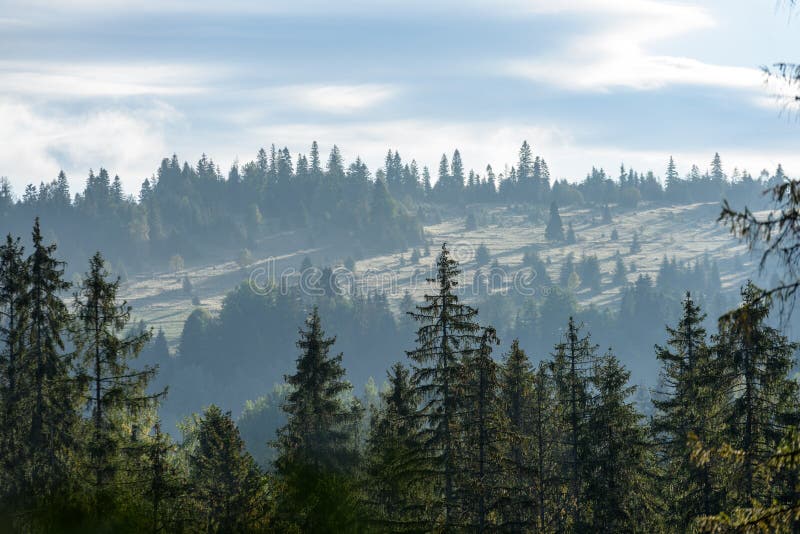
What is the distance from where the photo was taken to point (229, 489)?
27938 millimetres

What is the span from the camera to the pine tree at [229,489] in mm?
22422

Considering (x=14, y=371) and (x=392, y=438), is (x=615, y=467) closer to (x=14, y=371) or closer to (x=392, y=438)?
(x=392, y=438)

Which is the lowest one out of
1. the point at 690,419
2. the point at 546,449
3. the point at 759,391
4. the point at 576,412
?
the point at 546,449

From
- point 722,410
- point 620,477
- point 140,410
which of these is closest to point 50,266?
point 140,410

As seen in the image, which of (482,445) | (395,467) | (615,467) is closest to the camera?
(482,445)

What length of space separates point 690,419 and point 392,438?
9622 mm

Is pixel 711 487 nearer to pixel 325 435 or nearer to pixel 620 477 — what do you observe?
pixel 620 477

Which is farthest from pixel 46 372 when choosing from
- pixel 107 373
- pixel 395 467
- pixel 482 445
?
pixel 482 445

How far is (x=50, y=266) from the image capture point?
93.4 feet

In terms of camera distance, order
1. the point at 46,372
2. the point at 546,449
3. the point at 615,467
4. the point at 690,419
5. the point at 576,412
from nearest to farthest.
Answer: the point at 615,467 → the point at 46,372 → the point at 690,419 → the point at 576,412 → the point at 546,449

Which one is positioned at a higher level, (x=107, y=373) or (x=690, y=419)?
(x=107, y=373)

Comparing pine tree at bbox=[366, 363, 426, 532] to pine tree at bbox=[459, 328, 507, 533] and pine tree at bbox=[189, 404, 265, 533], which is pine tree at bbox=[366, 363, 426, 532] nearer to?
pine tree at bbox=[459, 328, 507, 533]

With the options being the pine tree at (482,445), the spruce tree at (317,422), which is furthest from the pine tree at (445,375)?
the spruce tree at (317,422)

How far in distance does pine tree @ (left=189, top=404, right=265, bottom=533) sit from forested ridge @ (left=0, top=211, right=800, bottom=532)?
0.22 ft
